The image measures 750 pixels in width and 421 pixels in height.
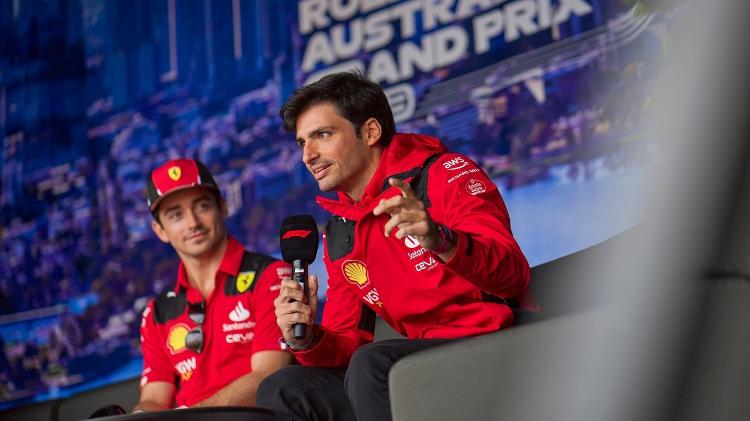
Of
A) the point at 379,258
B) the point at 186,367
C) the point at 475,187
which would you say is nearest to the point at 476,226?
the point at 475,187

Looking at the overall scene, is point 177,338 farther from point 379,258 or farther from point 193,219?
point 379,258

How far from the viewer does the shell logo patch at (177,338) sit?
7.75ft

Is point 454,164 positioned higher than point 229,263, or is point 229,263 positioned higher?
point 454,164

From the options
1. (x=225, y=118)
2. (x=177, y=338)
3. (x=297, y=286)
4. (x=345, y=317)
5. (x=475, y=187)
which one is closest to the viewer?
(x=297, y=286)

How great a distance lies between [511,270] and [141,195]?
8.41 feet

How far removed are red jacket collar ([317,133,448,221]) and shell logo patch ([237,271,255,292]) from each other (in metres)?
0.54

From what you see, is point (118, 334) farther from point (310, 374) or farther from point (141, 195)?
point (310, 374)

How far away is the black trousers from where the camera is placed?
139 centimetres

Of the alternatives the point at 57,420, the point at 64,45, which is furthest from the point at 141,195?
the point at 57,420

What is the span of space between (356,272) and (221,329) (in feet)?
2.04

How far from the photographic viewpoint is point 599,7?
2787 millimetres

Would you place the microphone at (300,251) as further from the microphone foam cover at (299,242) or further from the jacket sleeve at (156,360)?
the jacket sleeve at (156,360)

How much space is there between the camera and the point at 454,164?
1.71 m

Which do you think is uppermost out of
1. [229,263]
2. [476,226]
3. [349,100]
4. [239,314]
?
[349,100]
